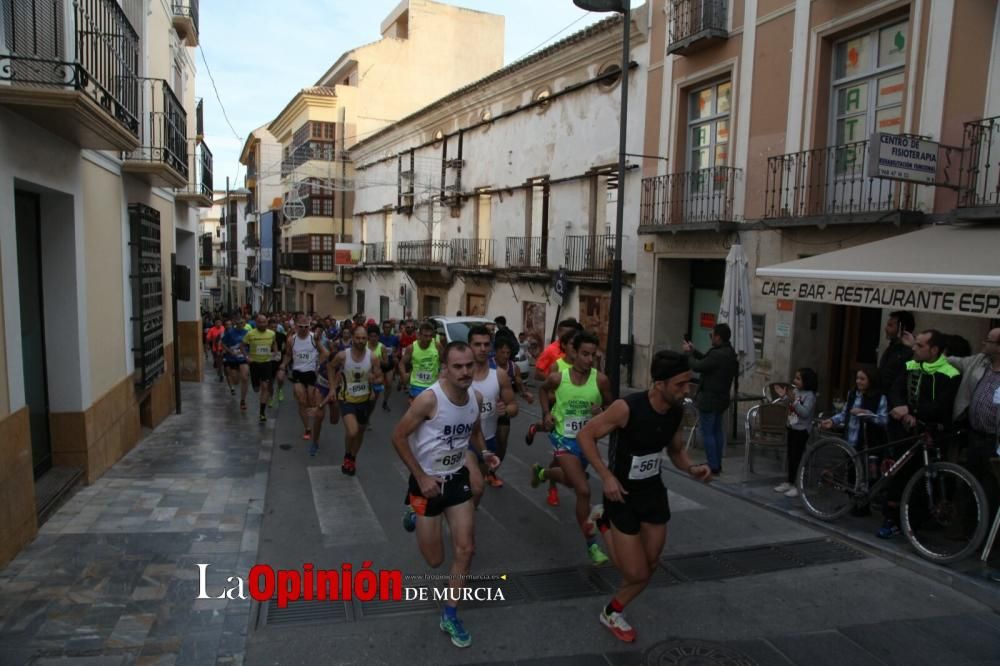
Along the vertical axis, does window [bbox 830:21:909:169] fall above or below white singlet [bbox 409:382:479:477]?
above

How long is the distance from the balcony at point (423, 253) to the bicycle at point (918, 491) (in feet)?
66.8

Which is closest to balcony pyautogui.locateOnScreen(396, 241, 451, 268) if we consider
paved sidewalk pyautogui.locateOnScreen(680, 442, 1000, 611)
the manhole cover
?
paved sidewalk pyautogui.locateOnScreen(680, 442, 1000, 611)

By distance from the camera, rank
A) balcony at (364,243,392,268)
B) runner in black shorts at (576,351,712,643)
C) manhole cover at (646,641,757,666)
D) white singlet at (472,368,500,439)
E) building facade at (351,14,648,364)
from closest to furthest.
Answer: manhole cover at (646,641,757,666)
runner in black shorts at (576,351,712,643)
white singlet at (472,368,500,439)
building facade at (351,14,648,364)
balcony at (364,243,392,268)

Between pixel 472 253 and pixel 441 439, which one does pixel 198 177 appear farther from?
pixel 441 439

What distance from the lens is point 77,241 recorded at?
762cm

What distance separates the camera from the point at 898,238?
8.67 m

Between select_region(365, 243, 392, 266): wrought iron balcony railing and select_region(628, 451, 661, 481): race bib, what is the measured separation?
1111 inches

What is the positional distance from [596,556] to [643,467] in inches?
62.6

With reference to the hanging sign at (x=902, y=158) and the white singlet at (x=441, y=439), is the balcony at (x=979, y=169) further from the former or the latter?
the white singlet at (x=441, y=439)

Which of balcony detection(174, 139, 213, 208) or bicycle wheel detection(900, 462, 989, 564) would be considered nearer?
bicycle wheel detection(900, 462, 989, 564)

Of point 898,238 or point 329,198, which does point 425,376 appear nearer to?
point 898,238

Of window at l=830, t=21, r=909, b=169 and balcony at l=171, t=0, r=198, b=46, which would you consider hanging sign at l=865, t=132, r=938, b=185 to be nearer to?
window at l=830, t=21, r=909, b=169

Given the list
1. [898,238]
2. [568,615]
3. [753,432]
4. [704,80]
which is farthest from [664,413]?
[704,80]

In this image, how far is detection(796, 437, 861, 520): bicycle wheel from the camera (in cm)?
641
